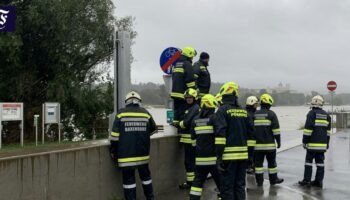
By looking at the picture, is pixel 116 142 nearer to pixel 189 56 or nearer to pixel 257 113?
pixel 189 56

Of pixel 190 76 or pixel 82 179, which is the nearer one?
pixel 82 179

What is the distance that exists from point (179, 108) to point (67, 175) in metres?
3.56

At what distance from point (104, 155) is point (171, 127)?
275 cm

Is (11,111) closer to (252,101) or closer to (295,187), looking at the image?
(252,101)

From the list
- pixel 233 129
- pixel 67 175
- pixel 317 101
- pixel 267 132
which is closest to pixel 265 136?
pixel 267 132

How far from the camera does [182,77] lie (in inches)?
359

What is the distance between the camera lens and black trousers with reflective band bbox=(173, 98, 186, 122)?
365 inches

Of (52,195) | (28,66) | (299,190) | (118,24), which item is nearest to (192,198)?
(52,195)

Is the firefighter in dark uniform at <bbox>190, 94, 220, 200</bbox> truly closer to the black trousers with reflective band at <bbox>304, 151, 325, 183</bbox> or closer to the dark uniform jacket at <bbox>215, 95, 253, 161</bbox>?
the dark uniform jacket at <bbox>215, 95, 253, 161</bbox>

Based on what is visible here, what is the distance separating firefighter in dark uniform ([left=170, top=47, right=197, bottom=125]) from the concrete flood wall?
1081mm

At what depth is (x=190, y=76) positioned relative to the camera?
9.02 metres

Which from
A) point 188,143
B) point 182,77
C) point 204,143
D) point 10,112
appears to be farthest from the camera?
point 10,112

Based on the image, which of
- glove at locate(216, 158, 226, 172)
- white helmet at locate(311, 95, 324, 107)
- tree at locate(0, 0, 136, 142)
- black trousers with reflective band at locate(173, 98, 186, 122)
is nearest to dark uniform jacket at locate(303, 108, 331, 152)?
white helmet at locate(311, 95, 324, 107)

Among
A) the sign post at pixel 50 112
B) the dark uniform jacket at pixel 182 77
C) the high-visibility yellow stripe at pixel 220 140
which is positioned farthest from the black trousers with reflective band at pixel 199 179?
the sign post at pixel 50 112
